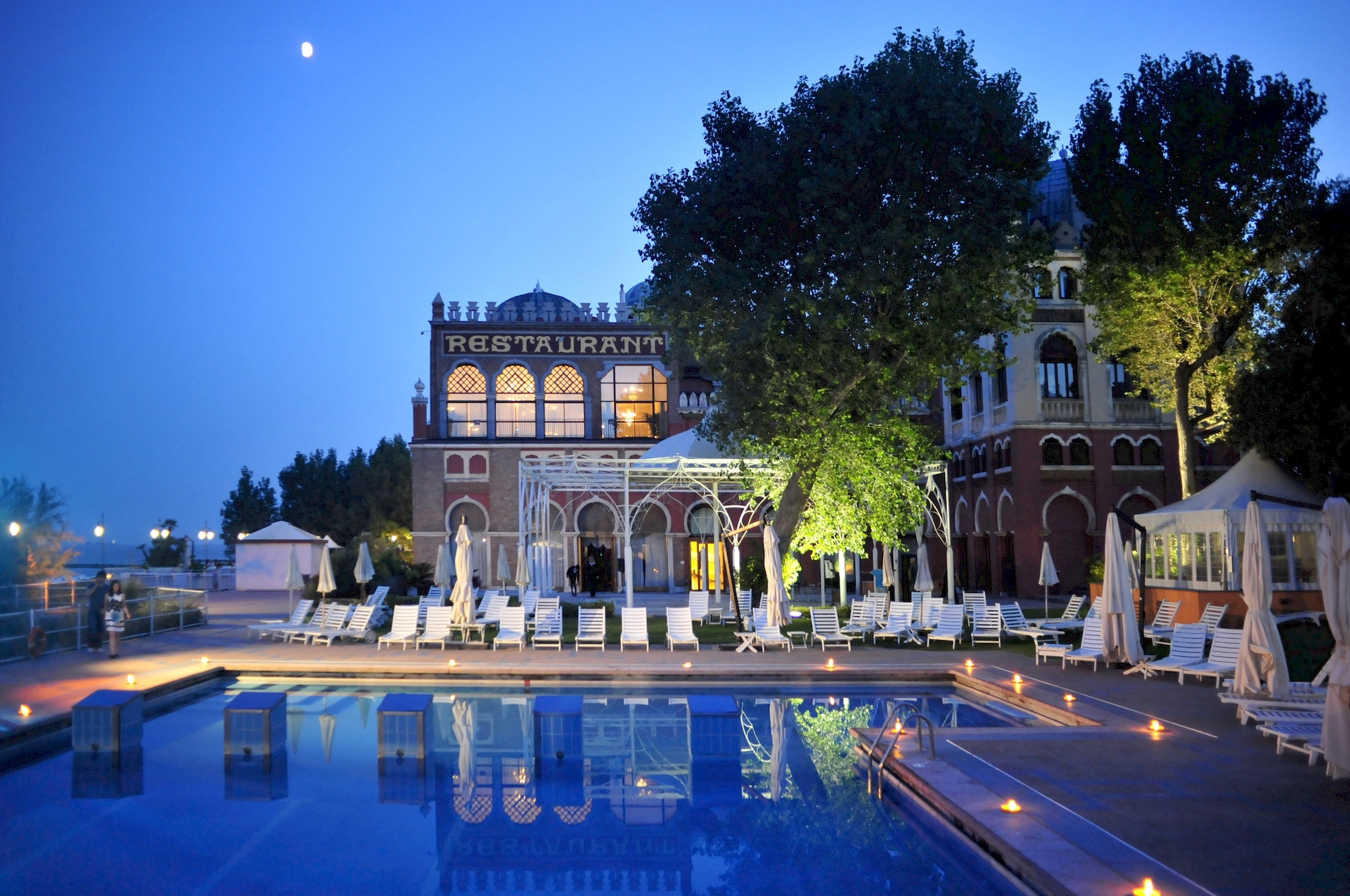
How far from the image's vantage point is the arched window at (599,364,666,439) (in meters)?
40.3

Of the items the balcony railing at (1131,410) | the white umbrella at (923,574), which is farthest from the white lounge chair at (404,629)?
the balcony railing at (1131,410)

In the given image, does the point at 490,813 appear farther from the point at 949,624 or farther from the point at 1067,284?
the point at 1067,284

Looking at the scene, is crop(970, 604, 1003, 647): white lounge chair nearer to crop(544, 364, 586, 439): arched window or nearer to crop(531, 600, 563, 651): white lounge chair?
crop(531, 600, 563, 651): white lounge chair

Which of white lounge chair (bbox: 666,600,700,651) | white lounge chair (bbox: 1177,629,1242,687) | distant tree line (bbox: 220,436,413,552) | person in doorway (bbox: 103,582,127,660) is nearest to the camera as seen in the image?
white lounge chair (bbox: 1177,629,1242,687)

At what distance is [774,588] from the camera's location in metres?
17.9

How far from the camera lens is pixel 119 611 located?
16250mm

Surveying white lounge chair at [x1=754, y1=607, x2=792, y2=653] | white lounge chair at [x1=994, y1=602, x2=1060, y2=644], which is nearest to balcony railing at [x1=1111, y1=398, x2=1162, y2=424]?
white lounge chair at [x1=994, y1=602, x2=1060, y2=644]

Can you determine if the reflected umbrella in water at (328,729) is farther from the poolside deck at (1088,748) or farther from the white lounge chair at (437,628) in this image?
the white lounge chair at (437,628)

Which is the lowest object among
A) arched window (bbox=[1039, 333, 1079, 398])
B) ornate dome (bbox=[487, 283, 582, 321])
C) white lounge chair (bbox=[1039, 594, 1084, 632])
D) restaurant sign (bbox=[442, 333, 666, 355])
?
white lounge chair (bbox=[1039, 594, 1084, 632])

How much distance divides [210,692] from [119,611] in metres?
3.26

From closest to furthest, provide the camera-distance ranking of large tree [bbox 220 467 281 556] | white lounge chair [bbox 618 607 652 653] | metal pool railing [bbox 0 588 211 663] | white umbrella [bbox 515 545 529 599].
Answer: metal pool railing [bbox 0 588 211 663]
white lounge chair [bbox 618 607 652 653]
white umbrella [bbox 515 545 529 599]
large tree [bbox 220 467 281 556]

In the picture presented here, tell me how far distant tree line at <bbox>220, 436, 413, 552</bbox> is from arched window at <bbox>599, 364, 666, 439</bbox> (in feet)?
35.7

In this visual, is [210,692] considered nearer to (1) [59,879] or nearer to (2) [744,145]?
(1) [59,879]

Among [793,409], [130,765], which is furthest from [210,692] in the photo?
[793,409]
